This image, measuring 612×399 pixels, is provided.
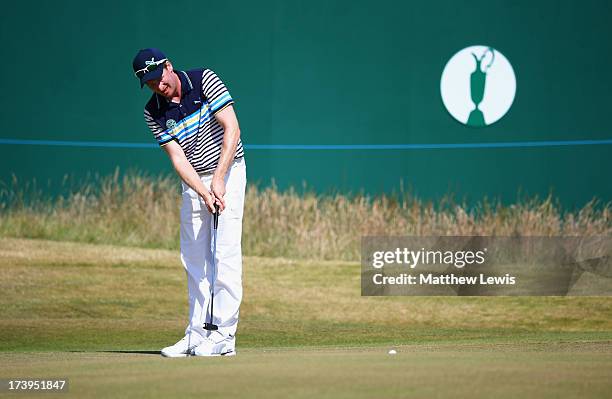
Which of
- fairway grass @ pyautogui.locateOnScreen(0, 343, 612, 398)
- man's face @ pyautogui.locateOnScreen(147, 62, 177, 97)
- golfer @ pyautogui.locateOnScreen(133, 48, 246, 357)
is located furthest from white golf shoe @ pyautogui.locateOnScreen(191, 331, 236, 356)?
man's face @ pyautogui.locateOnScreen(147, 62, 177, 97)

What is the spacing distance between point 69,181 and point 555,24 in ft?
17.5

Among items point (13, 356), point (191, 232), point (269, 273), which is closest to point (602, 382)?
point (191, 232)

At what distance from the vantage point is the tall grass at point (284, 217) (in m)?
12.0

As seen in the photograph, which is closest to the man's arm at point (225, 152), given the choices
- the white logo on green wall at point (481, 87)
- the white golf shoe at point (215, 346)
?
the white golf shoe at point (215, 346)

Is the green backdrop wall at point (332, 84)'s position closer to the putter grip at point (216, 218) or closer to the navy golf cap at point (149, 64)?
the putter grip at point (216, 218)

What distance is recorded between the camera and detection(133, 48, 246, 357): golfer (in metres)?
5.84

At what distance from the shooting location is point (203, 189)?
5.79 metres

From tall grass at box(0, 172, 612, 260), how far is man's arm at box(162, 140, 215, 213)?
6.27 m

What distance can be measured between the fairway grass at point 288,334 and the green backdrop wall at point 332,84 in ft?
3.86

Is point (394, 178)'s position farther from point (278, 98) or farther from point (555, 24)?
point (555, 24)

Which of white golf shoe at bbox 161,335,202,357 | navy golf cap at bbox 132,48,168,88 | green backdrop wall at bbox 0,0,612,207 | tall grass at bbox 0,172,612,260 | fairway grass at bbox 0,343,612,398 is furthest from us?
green backdrop wall at bbox 0,0,612,207

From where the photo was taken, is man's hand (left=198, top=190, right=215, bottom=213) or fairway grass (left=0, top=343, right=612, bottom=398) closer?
fairway grass (left=0, top=343, right=612, bottom=398)

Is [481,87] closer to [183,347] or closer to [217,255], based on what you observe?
[217,255]

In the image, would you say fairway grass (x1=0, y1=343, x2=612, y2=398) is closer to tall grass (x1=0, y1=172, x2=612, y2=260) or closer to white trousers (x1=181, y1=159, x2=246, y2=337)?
white trousers (x1=181, y1=159, x2=246, y2=337)
